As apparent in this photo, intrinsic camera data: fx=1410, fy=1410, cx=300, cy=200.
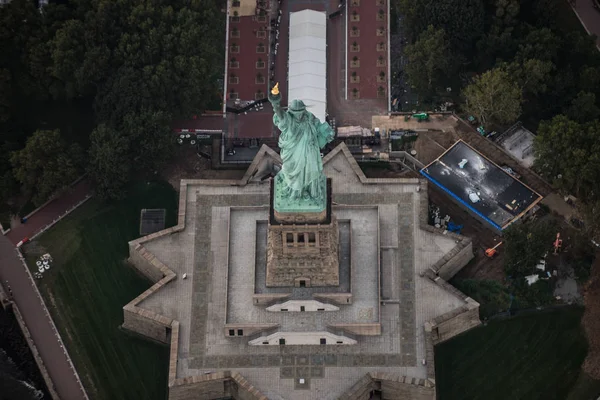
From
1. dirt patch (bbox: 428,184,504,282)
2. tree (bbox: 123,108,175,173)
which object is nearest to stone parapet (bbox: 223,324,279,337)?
dirt patch (bbox: 428,184,504,282)

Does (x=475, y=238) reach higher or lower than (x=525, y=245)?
higher

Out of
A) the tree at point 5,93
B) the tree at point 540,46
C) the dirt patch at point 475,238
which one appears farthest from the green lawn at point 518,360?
the tree at point 5,93

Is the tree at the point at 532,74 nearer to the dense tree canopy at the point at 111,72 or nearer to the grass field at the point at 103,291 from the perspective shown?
the dense tree canopy at the point at 111,72

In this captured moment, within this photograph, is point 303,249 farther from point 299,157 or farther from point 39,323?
point 39,323

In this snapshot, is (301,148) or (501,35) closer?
(301,148)

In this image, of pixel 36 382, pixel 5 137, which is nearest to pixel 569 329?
pixel 36 382

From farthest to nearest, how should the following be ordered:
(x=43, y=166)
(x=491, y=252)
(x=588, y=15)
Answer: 1. (x=588, y=15)
2. (x=43, y=166)
3. (x=491, y=252)

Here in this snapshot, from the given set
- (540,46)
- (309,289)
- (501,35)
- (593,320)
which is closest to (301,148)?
(309,289)

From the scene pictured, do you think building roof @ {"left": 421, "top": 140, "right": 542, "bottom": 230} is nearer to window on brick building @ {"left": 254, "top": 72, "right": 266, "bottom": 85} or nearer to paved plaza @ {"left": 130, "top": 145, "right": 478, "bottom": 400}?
paved plaza @ {"left": 130, "top": 145, "right": 478, "bottom": 400}

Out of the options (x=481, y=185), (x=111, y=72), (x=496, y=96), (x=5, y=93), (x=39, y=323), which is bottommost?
(x=39, y=323)
